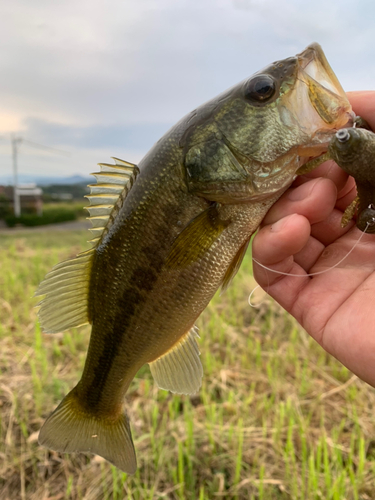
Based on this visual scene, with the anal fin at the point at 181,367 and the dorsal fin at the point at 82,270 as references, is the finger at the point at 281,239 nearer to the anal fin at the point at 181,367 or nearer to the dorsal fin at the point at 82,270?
the anal fin at the point at 181,367

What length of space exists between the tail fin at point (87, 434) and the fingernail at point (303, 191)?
1370 mm

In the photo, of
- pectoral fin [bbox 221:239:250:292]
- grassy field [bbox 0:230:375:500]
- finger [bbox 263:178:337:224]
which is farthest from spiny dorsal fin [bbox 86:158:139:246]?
grassy field [bbox 0:230:375:500]

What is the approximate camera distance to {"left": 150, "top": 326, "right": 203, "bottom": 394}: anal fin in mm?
1859

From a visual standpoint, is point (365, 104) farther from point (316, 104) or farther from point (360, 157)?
point (360, 157)

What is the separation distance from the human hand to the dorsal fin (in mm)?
682

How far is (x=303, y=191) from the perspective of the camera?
1595 millimetres

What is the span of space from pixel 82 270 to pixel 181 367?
0.69 m

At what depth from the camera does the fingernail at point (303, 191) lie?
5.18 ft

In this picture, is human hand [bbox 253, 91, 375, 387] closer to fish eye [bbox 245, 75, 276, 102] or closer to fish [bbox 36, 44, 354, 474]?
fish [bbox 36, 44, 354, 474]

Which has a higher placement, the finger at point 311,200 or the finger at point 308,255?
the finger at point 311,200

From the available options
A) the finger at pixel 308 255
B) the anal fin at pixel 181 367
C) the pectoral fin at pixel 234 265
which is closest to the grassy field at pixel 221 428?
the anal fin at pixel 181 367

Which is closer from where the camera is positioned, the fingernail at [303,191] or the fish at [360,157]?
the fish at [360,157]

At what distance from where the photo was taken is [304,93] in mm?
1445

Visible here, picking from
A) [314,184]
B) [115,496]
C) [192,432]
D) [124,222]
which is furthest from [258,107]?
[115,496]
